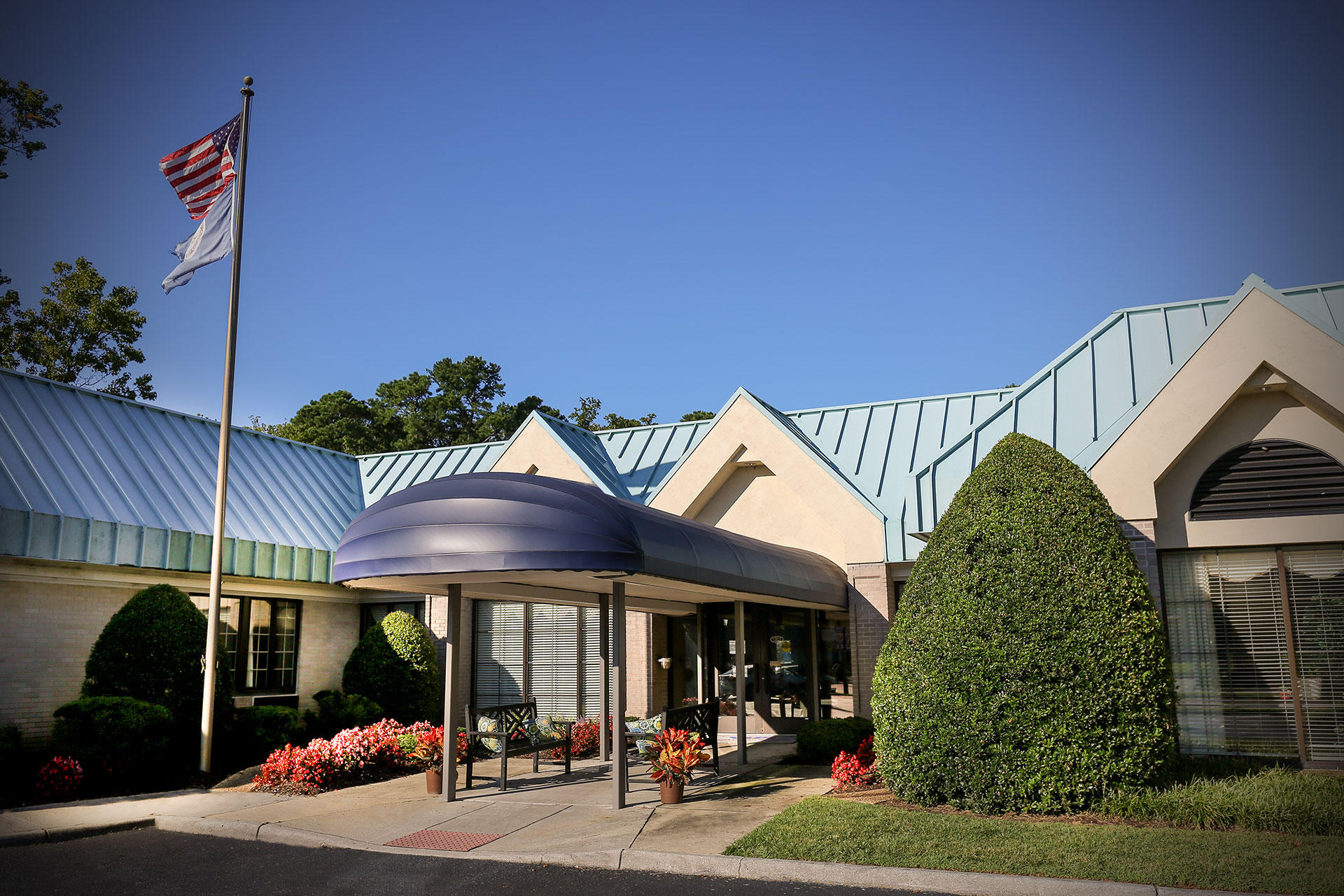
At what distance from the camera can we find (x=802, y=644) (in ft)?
64.6

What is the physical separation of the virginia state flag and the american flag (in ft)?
0.90

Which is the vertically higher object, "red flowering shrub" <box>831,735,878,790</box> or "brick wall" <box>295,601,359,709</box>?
"brick wall" <box>295,601,359,709</box>

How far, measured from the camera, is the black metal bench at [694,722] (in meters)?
13.9

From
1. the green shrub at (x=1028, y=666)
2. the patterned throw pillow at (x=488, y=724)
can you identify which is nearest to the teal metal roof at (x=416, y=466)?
the patterned throw pillow at (x=488, y=724)

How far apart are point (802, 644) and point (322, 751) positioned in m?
9.40

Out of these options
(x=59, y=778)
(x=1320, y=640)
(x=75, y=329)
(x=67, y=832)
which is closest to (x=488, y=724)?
(x=67, y=832)

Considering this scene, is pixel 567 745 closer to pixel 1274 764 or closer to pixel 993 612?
pixel 993 612

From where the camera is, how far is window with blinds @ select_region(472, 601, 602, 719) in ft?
70.3

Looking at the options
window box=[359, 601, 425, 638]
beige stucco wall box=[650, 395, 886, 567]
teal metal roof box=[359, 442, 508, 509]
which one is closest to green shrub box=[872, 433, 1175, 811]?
beige stucco wall box=[650, 395, 886, 567]

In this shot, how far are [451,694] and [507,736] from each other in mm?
1116

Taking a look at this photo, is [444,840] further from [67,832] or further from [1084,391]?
[1084,391]

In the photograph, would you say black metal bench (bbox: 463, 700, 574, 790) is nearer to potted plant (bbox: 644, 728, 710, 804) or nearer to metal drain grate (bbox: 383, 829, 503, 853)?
potted plant (bbox: 644, 728, 710, 804)

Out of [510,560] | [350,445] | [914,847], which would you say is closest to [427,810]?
[510,560]

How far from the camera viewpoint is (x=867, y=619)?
60.4 feet
